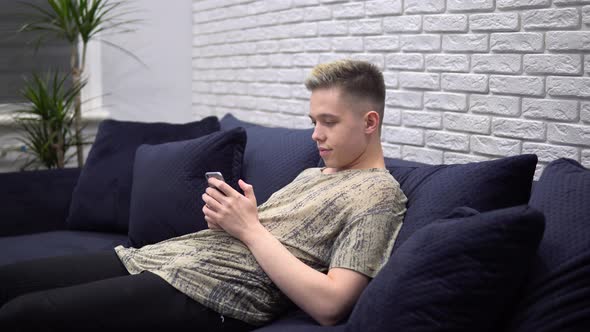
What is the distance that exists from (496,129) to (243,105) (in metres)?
1.84

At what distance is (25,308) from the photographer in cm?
157

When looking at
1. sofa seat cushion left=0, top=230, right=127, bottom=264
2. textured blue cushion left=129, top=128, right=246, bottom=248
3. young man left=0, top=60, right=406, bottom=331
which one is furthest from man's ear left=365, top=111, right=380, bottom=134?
sofa seat cushion left=0, top=230, right=127, bottom=264

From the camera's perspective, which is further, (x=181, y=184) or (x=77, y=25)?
(x=77, y=25)

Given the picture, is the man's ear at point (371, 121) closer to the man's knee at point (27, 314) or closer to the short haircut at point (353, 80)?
the short haircut at point (353, 80)

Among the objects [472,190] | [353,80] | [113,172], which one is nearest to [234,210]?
[353,80]

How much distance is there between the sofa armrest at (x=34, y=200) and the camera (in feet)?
9.65

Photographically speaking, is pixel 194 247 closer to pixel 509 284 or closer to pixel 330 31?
pixel 509 284

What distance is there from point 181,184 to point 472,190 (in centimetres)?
118

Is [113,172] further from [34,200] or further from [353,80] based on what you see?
[353,80]

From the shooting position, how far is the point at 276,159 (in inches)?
96.0

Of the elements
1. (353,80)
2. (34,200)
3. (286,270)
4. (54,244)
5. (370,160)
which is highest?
(353,80)

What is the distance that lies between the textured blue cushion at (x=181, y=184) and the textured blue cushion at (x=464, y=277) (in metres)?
1.31

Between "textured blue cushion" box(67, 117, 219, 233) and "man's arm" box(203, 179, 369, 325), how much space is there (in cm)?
119

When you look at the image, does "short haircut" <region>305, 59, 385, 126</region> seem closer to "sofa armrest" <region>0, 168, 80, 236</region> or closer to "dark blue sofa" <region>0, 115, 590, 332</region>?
"dark blue sofa" <region>0, 115, 590, 332</region>
